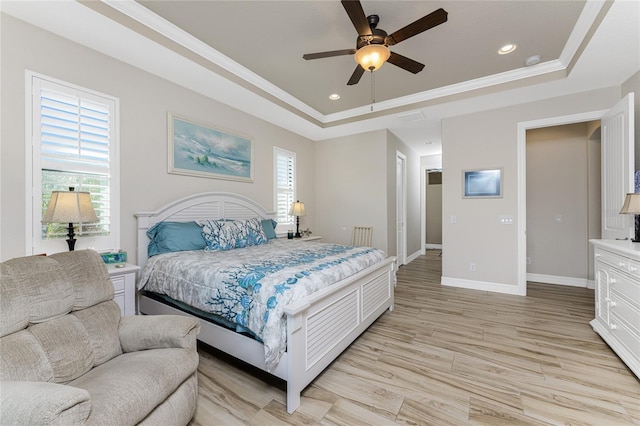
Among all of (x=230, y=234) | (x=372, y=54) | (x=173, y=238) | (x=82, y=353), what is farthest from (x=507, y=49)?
(x=82, y=353)

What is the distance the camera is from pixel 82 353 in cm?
141

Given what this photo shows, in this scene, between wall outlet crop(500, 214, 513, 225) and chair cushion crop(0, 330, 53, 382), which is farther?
wall outlet crop(500, 214, 513, 225)

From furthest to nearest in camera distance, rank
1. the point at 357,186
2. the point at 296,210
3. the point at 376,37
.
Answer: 1. the point at 357,186
2. the point at 296,210
3. the point at 376,37

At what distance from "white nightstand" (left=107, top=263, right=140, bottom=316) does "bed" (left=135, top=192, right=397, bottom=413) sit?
0.22 meters

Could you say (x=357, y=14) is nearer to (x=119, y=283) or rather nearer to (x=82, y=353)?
(x=82, y=353)

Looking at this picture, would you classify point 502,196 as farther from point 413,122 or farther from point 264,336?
point 264,336

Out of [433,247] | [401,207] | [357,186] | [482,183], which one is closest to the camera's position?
[482,183]

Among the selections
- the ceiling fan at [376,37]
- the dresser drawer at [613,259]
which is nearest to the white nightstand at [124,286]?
the ceiling fan at [376,37]

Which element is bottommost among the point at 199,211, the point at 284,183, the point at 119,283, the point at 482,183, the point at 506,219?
the point at 119,283

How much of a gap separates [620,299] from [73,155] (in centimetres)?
501

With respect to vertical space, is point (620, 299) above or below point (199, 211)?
below

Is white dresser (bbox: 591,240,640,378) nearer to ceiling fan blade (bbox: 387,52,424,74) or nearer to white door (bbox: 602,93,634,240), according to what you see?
white door (bbox: 602,93,634,240)

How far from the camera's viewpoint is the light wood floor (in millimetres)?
1697

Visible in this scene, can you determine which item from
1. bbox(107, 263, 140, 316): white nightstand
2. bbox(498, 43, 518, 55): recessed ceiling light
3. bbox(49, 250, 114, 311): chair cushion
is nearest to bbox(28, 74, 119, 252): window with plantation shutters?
bbox(107, 263, 140, 316): white nightstand
